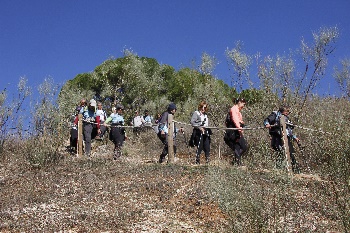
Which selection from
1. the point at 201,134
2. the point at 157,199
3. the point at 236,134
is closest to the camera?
the point at 157,199

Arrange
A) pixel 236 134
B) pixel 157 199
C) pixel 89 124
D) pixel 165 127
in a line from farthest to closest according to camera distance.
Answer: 1. pixel 89 124
2. pixel 165 127
3. pixel 236 134
4. pixel 157 199

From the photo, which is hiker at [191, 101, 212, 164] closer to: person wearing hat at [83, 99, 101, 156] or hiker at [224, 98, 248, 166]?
hiker at [224, 98, 248, 166]

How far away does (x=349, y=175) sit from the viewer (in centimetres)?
500

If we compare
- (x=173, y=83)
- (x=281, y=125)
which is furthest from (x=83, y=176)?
(x=173, y=83)

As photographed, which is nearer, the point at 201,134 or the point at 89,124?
the point at 201,134

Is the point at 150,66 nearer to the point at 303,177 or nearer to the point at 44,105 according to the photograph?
the point at 44,105

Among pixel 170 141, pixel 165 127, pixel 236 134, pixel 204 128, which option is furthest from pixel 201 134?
pixel 165 127

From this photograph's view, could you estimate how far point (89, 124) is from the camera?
39.8ft

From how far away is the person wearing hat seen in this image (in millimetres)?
12023

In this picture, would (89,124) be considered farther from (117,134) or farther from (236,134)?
(236,134)

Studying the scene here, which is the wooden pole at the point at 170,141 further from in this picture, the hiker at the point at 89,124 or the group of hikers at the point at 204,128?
the hiker at the point at 89,124

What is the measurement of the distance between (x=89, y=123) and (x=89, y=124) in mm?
26

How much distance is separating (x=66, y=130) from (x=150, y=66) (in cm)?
1793

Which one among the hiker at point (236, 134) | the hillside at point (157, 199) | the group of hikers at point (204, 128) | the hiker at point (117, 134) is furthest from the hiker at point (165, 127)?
the hiker at point (236, 134)
